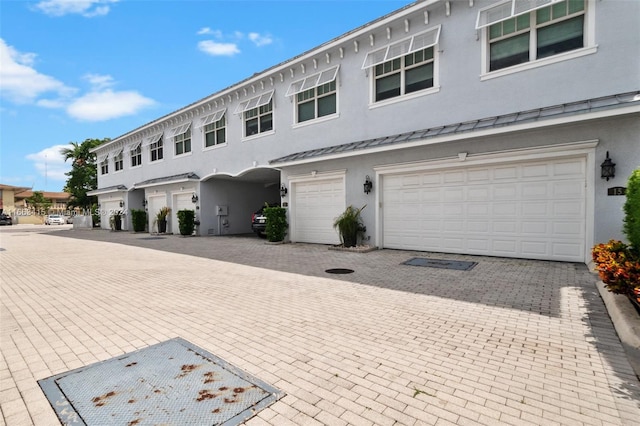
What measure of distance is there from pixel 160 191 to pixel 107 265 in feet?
40.2

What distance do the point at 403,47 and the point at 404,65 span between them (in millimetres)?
501

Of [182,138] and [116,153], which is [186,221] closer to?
[182,138]

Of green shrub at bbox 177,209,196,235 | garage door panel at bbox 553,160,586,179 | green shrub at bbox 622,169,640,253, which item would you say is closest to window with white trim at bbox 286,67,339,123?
garage door panel at bbox 553,160,586,179

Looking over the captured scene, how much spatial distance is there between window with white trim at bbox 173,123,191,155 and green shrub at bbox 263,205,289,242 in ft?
27.5

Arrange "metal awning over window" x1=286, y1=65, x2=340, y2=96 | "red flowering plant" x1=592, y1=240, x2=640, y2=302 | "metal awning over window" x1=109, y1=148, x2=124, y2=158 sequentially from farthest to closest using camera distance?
1. "metal awning over window" x1=109, y1=148, x2=124, y2=158
2. "metal awning over window" x1=286, y1=65, x2=340, y2=96
3. "red flowering plant" x1=592, y1=240, x2=640, y2=302

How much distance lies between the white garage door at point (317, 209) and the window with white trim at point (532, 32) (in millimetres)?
5859

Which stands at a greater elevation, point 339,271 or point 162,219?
point 162,219

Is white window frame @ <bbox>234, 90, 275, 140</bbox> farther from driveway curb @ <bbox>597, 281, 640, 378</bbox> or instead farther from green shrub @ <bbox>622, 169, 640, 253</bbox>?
driveway curb @ <bbox>597, 281, 640, 378</bbox>

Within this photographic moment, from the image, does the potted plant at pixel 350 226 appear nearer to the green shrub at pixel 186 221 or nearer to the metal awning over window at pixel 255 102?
the metal awning over window at pixel 255 102

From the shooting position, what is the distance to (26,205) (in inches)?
2296

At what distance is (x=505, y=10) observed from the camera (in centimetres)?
816

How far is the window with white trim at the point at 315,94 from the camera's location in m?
11.9

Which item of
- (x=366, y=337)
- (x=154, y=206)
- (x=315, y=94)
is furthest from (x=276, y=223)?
(x=154, y=206)

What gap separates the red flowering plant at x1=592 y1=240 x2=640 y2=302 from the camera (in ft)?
12.8
